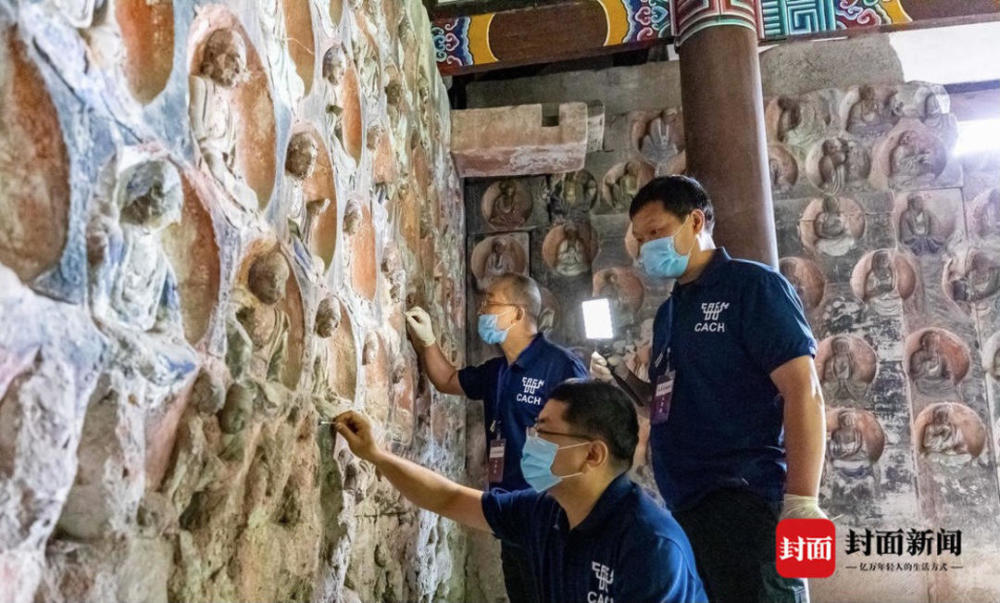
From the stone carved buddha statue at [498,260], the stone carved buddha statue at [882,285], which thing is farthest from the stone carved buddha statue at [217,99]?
the stone carved buddha statue at [882,285]

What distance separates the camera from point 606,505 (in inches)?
72.2

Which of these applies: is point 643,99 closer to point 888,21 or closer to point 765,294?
point 888,21

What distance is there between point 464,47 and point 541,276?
5.29 ft

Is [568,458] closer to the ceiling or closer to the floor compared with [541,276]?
closer to the floor

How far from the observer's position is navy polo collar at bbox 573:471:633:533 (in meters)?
1.83

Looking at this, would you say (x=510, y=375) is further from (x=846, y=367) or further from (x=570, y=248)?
(x=846, y=367)

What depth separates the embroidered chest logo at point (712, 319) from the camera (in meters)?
2.12

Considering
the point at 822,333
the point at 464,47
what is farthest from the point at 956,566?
the point at 464,47

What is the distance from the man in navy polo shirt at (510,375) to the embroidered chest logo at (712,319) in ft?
3.45

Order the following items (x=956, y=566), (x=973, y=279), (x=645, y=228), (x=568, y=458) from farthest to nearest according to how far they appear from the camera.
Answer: (x=973, y=279)
(x=956, y=566)
(x=645, y=228)
(x=568, y=458)

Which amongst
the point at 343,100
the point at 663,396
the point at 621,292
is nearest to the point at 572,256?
the point at 621,292

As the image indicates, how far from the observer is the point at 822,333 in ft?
16.8

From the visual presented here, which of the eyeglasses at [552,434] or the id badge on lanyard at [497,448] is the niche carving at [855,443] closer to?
the id badge on lanyard at [497,448]

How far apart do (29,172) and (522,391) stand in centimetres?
229
